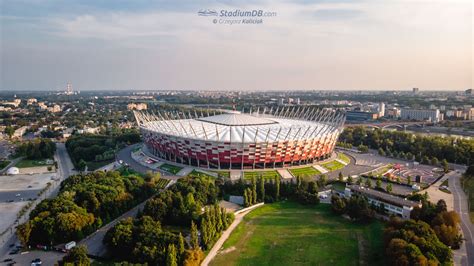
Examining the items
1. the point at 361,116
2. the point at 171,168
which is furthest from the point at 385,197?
the point at 361,116

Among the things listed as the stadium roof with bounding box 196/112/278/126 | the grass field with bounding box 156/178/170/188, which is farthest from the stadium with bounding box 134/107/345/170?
the grass field with bounding box 156/178/170/188

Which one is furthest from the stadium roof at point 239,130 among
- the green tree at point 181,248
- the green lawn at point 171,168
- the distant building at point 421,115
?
the distant building at point 421,115

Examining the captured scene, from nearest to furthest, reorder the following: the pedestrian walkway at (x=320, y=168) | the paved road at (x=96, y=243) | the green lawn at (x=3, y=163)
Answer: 1. the paved road at (x=96, y=243)
2. the pedestrian walkway at (x=320, y=168)
3. the green lawn at (x=3, y=163)

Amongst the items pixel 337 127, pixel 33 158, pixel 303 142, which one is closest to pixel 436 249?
pixel 303 142

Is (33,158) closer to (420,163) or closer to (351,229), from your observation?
(351,229)

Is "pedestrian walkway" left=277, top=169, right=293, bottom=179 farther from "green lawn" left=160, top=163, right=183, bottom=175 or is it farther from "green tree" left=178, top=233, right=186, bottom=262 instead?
"green tree" left=178, top=233, right=186, bottom=262

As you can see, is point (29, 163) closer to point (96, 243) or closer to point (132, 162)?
point (132, 162)

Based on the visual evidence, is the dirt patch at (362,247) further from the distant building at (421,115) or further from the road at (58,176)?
the distant building at (421,115)
